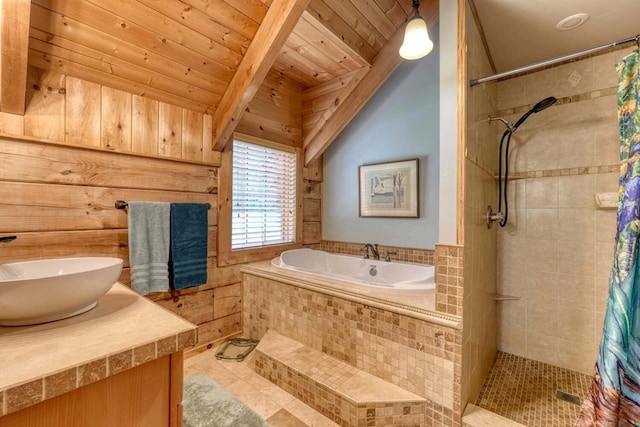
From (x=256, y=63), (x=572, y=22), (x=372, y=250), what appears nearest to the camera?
(x=572, y=22)

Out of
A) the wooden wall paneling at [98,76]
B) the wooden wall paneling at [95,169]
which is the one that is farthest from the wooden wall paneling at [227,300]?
the wooden wall paneling at [98,76]

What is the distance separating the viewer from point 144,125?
210 centimetres

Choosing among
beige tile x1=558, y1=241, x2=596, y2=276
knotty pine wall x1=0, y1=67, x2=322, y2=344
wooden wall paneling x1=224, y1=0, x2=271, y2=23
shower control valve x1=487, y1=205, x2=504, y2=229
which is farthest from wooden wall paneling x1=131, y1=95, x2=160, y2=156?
beige tile x1=558, y1=241, x2=596, y2=276

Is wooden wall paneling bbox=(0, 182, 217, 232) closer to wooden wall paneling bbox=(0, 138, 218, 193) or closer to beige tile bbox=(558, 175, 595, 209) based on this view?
wooden wall paneling bbox=(0, 138, 218, 193)

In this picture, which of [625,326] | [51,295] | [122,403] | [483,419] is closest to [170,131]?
[51,295]

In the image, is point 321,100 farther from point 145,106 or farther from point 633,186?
point 633,186

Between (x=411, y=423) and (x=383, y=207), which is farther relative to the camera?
(x=383, y=207)

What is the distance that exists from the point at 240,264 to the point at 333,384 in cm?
143

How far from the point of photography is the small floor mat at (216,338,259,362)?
2.35 metres

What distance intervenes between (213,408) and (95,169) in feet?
5.65

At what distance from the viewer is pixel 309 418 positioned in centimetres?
170

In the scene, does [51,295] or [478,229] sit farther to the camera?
[478,229]

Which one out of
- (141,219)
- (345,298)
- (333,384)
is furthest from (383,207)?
(141,219)

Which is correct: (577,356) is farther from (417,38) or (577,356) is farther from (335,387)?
(417,38)
